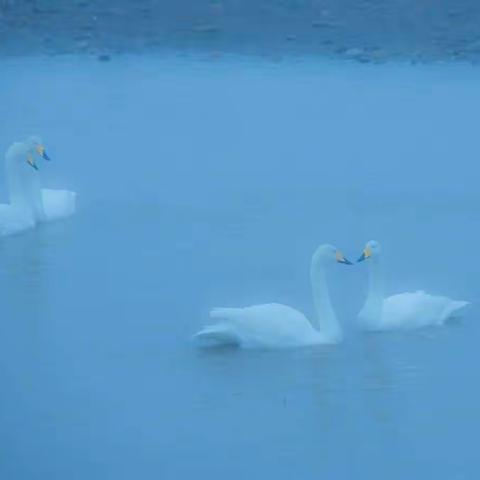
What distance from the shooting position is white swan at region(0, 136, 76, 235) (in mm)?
3053

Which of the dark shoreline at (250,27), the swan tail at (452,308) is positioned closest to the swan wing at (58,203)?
the dark shoreline at (250,27)

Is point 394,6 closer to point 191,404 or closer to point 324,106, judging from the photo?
point 324,106

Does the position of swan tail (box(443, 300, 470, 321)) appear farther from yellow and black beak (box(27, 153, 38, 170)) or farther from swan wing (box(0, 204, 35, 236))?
yellow and black beak (box(27, 153, 38, 170))

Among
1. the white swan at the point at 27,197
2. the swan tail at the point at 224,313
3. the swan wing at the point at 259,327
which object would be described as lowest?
the swan wing at the point at 259,327

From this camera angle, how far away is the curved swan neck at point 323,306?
241 cm

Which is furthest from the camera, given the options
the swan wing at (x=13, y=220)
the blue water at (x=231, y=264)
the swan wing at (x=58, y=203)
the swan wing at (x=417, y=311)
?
the swan wing at (x=58, y=203)

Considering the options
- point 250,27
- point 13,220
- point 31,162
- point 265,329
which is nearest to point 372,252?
point 265,329

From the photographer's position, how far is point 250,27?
3.79 m

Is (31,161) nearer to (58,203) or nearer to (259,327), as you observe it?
(58,203)

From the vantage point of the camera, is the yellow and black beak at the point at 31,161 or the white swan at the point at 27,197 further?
the yellow and black beak at the point at 31,161

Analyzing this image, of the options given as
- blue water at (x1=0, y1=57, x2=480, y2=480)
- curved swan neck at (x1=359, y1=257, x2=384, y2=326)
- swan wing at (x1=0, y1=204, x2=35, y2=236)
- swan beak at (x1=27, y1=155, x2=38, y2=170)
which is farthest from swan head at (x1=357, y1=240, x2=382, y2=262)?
swan beak at (x1=27, y1=155, x2=38, y2=170)

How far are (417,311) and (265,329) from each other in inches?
10.5

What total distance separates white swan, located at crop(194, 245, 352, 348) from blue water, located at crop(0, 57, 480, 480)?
0.07 ft

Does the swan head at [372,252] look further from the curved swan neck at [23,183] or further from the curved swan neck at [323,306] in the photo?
the curved swan neck at [23,183]
